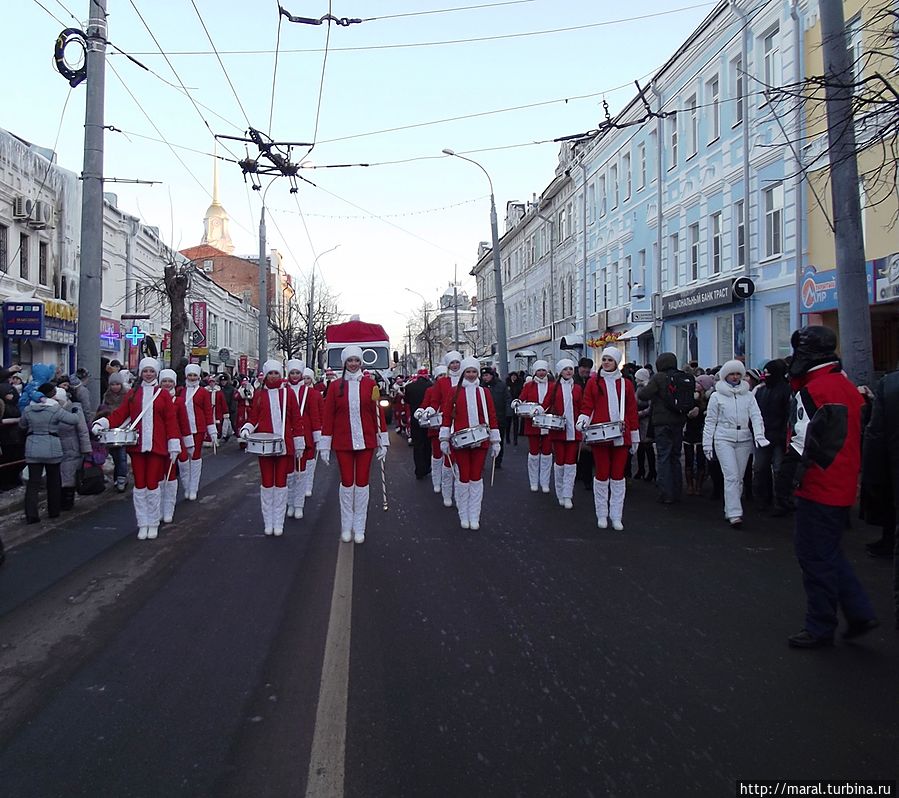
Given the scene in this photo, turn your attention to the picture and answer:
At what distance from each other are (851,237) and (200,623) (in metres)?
8.59

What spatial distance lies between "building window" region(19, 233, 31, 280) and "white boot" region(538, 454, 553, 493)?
60.8 feet

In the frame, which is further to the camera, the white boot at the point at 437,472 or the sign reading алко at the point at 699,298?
the sign reading алко at the point at 699,298

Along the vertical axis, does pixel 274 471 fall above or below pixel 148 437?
below

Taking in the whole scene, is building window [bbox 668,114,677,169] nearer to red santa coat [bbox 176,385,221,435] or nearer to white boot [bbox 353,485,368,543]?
red santa coat [bbox 176,385,221,435]

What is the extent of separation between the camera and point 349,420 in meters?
8.42

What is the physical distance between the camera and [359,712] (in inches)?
160

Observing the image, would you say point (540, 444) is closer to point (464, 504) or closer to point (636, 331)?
point (464, 504)

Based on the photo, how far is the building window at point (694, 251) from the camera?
25.3 m

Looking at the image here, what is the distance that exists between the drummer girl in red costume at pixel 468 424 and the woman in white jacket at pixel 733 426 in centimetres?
262

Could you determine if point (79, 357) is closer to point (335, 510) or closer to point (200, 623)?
point (335, 510)

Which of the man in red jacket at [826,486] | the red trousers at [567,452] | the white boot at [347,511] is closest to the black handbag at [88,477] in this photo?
the white boot at [347,511]

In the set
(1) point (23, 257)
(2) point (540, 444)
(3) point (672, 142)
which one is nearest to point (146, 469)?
(2) point (540, 444)

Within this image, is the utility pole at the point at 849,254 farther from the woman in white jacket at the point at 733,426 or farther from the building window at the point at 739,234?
the building window at the point at 739,234

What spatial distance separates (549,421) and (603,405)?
172cm
